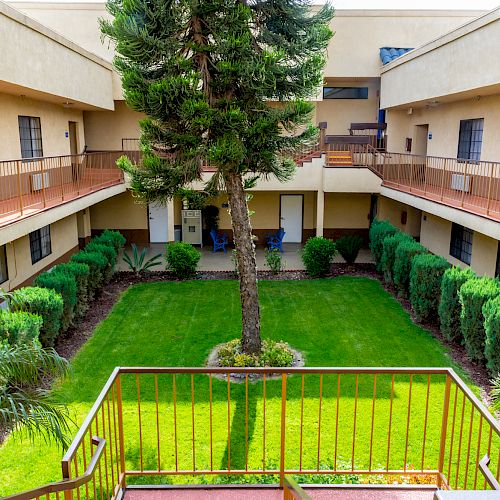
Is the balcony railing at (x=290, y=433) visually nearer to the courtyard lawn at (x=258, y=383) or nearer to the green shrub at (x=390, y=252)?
the courtyard lawn at (x=258, y=383)

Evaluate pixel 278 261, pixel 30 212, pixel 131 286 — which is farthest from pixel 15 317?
pixel 278 261

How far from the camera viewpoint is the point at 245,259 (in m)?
10.9

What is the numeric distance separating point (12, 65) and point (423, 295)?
11.1 m

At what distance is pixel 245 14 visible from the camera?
9.68 m

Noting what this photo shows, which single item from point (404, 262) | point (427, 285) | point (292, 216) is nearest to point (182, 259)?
point (404, 262)

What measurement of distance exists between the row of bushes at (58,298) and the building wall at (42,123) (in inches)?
138

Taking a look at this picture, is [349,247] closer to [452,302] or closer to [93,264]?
[452,302]

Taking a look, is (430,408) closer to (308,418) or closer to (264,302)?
(308,418)

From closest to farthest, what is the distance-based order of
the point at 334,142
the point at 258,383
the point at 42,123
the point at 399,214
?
the point at 258,383 < the point at 42,123 < the point at 334,142 < the point at 399,214

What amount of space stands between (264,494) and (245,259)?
18.4ft

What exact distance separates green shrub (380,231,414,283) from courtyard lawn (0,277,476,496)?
0.73 m

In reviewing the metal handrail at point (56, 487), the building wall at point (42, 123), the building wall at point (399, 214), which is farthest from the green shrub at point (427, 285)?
the building wall at point (42, 123)

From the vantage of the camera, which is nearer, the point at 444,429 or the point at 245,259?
the point at 444,429

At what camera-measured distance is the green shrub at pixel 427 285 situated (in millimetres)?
12922
